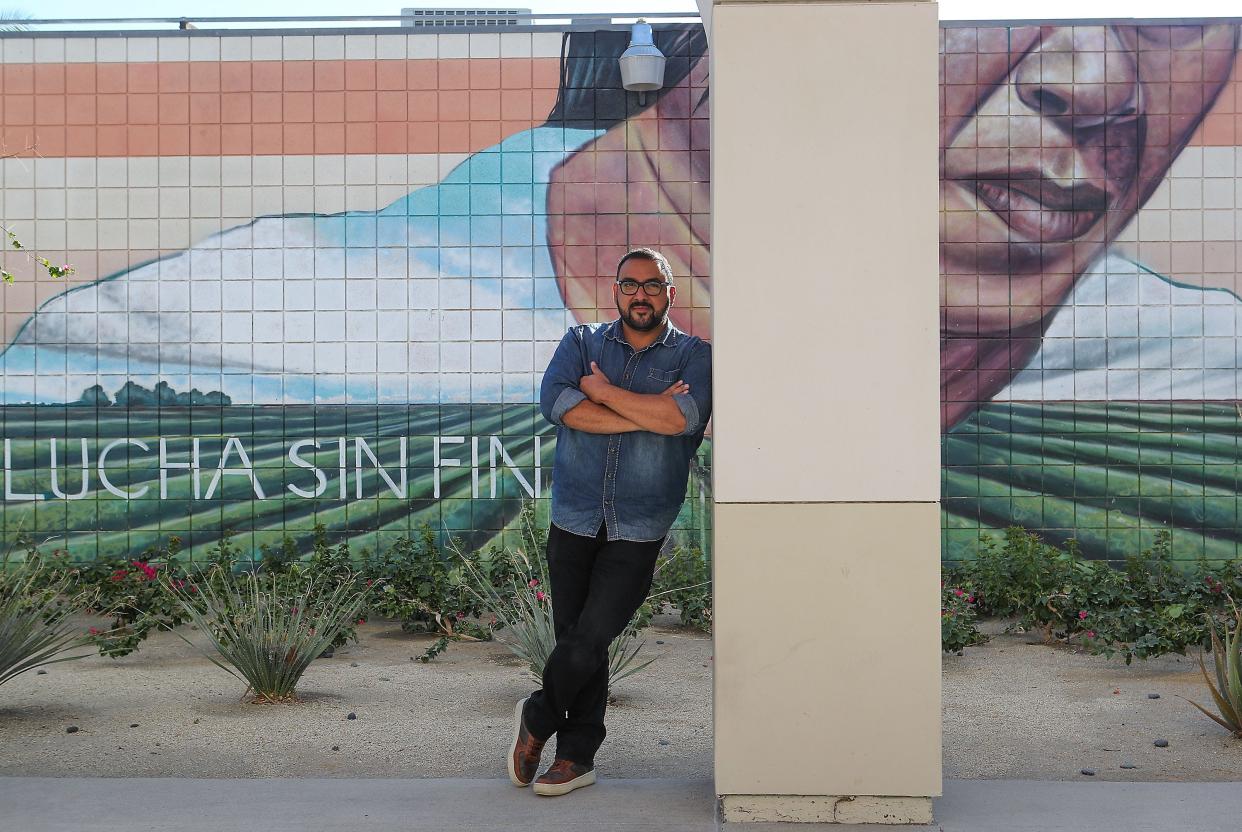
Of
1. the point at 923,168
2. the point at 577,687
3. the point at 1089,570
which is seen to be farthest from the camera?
the point at 1089,570

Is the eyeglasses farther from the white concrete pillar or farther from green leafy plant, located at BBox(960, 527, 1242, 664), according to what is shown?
green leafy plant, located at BBox(960, 527, 1242, 664)

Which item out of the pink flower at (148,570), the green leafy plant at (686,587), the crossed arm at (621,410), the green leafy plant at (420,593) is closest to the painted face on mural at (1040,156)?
the green leafy plant at (686,587)

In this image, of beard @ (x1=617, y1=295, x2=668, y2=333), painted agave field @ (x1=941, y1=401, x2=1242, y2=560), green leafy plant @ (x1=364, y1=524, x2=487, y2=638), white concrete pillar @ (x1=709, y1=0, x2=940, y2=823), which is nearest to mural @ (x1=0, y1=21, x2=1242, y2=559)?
painted agave field @ (x1=941, y1=401, x2=1242, y2=560)

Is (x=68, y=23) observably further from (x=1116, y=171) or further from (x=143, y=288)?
(x=1116, y=171)

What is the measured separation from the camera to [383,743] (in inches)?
222

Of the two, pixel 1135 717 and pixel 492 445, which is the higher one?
pixel 492 445

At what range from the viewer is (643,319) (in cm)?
482

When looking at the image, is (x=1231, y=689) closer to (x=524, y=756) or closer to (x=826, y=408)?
(x=826, y=408)

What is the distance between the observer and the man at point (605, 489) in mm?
4609

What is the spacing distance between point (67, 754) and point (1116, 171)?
782cm

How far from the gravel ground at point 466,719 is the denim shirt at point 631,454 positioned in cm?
112

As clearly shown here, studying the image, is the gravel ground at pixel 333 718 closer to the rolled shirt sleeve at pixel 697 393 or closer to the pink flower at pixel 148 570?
the pink flower at pixel 148 570

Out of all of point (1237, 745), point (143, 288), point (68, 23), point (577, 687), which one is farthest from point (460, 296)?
point (1237, 745)

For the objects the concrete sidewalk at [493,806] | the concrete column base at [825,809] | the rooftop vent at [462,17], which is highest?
the rooftop vent at [462,17]
